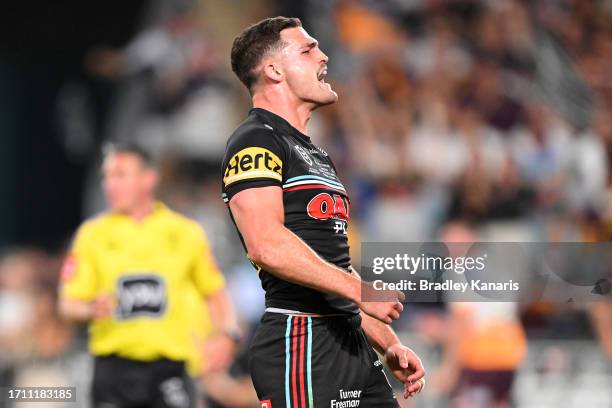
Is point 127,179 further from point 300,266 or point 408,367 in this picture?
point 300,266

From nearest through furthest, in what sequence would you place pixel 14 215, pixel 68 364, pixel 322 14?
1. pixel 68 364
2. pixel 322 14
3. pixel 14 215

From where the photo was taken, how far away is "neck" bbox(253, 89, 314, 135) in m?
4.43

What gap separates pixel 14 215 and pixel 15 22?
103 inches

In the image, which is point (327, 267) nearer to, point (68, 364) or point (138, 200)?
point (138, 200)

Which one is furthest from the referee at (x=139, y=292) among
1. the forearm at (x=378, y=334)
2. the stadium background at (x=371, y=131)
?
the forearm at (x=378, y=334)

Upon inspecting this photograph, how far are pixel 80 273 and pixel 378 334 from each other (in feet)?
10.7

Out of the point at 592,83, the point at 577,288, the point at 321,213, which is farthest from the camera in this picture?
the point at 592,83

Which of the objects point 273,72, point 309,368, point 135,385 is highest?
point 273,72

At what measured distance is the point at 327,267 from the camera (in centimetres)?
386

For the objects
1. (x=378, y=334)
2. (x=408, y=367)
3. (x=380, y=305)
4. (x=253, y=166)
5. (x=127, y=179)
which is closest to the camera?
(x=380, y=305)

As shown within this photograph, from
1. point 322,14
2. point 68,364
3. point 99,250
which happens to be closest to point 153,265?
point 99,250

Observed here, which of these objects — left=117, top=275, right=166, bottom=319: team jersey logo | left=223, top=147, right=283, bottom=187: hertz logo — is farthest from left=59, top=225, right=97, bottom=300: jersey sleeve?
left=223, top=147, right=283, bottom=187: hertz logo

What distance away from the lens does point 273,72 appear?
14.5 ft

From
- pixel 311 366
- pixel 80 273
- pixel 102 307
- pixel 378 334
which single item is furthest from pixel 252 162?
pixel 80 273
